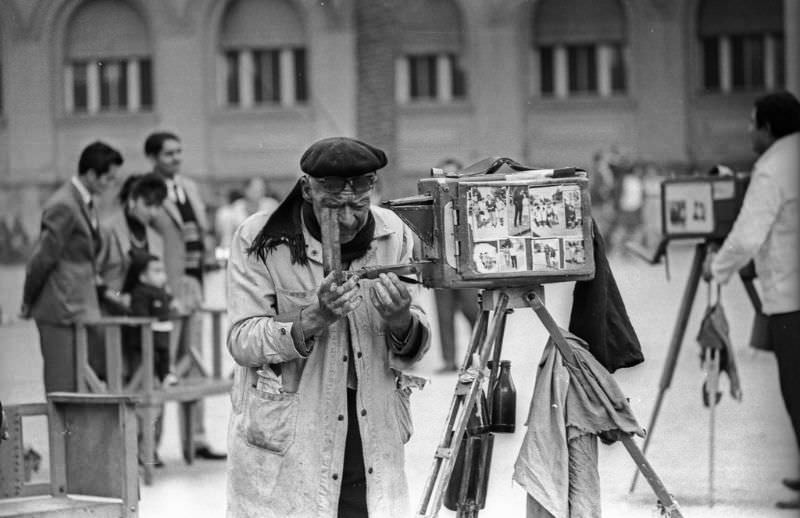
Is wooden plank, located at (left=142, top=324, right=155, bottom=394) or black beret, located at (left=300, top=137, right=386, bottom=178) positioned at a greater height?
black beret, located at (left=300, top=137, right=386, bottom=178)

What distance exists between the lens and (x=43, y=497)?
245 inches

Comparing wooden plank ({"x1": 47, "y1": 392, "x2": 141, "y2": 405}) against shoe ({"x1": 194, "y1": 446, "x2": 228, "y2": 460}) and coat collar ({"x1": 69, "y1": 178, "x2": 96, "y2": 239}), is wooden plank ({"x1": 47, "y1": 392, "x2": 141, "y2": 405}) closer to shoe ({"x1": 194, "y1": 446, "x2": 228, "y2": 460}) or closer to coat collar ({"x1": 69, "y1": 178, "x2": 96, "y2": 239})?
coat collar ({"x1": 69, "y1": 178, "x2": 96, "y2": 239})

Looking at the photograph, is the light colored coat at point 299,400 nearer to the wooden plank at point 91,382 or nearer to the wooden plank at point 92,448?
the wooden plank at point 92,448

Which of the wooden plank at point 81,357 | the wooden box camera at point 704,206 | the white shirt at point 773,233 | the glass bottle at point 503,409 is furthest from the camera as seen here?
the wooden plank at point 81,357

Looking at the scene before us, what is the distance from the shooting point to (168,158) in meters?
9.92

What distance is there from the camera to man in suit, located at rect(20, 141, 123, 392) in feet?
27.9

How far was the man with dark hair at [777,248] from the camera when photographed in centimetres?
729

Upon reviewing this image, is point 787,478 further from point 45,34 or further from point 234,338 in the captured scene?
point 45,34

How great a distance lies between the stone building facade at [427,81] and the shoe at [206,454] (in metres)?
23.0

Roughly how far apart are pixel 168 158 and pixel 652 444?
136 inches

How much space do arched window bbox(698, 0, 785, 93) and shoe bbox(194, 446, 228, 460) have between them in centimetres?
2636

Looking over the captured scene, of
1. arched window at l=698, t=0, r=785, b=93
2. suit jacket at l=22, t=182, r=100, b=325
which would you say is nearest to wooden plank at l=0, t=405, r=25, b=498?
suit jacket at l=22, t=182, r=100, b=325

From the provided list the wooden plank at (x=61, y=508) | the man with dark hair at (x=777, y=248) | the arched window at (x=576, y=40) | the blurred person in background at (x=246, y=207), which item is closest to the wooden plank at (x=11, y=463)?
the wooden plank at (x=61, y=508)

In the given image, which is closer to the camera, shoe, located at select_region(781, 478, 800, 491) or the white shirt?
the white shirt
